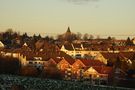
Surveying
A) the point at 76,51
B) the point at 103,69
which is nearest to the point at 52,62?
the point at 103,69

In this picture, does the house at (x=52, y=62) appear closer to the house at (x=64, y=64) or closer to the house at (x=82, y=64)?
the house at (x=64, y=64)

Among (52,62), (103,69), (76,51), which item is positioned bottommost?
(103,69)

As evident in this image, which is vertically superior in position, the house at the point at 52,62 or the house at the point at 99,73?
the house at the point at 52,62

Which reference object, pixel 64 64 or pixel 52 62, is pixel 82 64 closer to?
pixel 64 64

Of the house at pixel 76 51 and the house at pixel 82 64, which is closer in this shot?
the house at pixel 82 64

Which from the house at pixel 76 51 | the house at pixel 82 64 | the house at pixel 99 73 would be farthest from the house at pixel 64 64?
the house at pixel 76 51

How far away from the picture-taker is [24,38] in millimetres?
77562

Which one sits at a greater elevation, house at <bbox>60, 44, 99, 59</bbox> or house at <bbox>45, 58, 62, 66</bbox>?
house at <bbox>60, 44, 99, 59</bbox>

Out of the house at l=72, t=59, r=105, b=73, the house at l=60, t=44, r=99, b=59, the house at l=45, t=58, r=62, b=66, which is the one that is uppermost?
the house at l=60, t=44, r=99, b=59

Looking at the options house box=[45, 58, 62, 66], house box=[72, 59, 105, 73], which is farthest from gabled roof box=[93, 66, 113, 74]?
house box=[45, 58, 62, 66]

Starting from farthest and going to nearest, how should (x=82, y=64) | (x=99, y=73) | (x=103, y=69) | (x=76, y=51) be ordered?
(x=76, y=51) < (x=82, y=64) < (x=103, y=69) < (x=99, y=73)

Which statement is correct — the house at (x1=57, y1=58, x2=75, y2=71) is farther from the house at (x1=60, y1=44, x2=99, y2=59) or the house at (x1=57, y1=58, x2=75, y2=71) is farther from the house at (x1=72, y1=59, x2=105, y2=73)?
the house at (x1=60, y1=44, x2=99, y2=59)

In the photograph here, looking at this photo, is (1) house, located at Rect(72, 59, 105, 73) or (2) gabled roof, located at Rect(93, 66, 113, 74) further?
(1) house, located at Rect(72, 59, 105, 73)

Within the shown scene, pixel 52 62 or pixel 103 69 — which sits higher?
pixel 52 62
